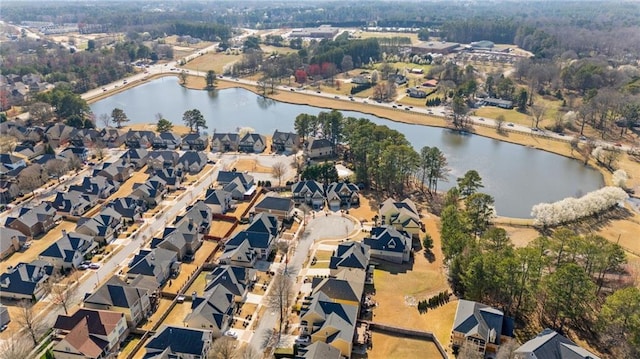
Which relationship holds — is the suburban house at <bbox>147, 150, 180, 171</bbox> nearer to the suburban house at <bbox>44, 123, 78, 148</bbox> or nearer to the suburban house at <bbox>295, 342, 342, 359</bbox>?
the suburban house at <bbox>44, 123, 78, 148</bbox>

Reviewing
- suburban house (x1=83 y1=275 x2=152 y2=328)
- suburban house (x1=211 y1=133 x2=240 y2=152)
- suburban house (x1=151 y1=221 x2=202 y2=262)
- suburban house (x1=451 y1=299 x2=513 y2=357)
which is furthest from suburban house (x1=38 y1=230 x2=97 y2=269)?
suburban house (x1=451 y1=299 x2=513 y2=357)

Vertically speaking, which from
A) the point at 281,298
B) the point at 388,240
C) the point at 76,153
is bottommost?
the point at 281,298

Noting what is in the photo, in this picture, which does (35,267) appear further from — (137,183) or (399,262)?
(399,262)

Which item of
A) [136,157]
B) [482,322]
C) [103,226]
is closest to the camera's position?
[482,322]

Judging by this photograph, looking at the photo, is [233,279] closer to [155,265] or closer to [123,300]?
[155,265]

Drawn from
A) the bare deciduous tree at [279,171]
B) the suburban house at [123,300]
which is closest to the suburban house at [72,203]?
the suburban house at [123,300]

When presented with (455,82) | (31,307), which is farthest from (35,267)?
(455,82)

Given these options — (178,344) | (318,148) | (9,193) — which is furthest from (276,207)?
(9,193)
